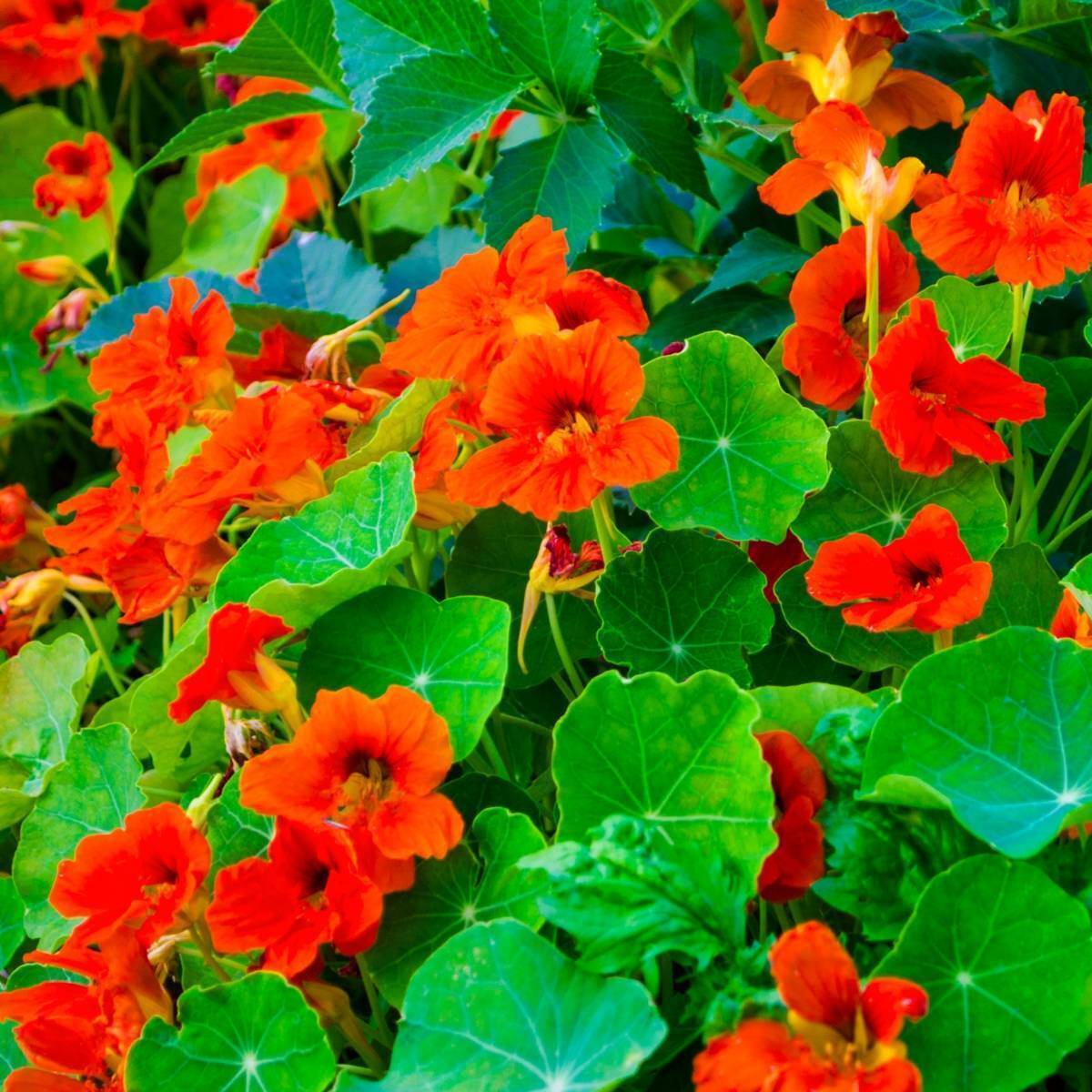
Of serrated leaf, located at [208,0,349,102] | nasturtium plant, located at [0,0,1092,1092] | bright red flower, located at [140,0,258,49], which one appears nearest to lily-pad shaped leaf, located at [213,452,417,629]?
nasturtium plant, located at [0,0,1092,1092]

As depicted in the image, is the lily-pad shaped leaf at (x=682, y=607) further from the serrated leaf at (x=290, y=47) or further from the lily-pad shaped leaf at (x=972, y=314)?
the serrated leaf at (x=290, y=47)

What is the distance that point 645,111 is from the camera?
1025mm

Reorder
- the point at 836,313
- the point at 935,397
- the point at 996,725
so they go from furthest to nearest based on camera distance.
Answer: the point at 836,313 < the point at 935,397 < the point at 996,725

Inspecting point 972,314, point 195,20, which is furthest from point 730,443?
point 195,20

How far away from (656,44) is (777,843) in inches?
28.4

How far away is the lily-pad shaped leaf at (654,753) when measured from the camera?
654 millimetres

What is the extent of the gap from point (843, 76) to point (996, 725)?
491 millimetres

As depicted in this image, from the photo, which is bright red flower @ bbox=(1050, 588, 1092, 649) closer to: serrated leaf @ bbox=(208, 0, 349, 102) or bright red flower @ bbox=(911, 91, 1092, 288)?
bright red flower @ bbox=(911, 91, 1092, 288)

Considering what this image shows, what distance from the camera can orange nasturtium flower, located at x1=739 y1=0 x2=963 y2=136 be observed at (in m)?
0.93

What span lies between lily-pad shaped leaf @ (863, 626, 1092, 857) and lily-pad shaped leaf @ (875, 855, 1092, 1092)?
39 millimetres

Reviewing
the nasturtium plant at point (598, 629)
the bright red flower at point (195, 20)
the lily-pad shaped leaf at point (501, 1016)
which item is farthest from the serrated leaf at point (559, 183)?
the bright red flower at point (195, 20)

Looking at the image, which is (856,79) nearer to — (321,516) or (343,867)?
(321,516)

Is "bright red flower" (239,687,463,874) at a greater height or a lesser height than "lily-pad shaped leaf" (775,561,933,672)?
greater

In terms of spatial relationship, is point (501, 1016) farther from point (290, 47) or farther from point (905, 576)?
point (290, 47)
